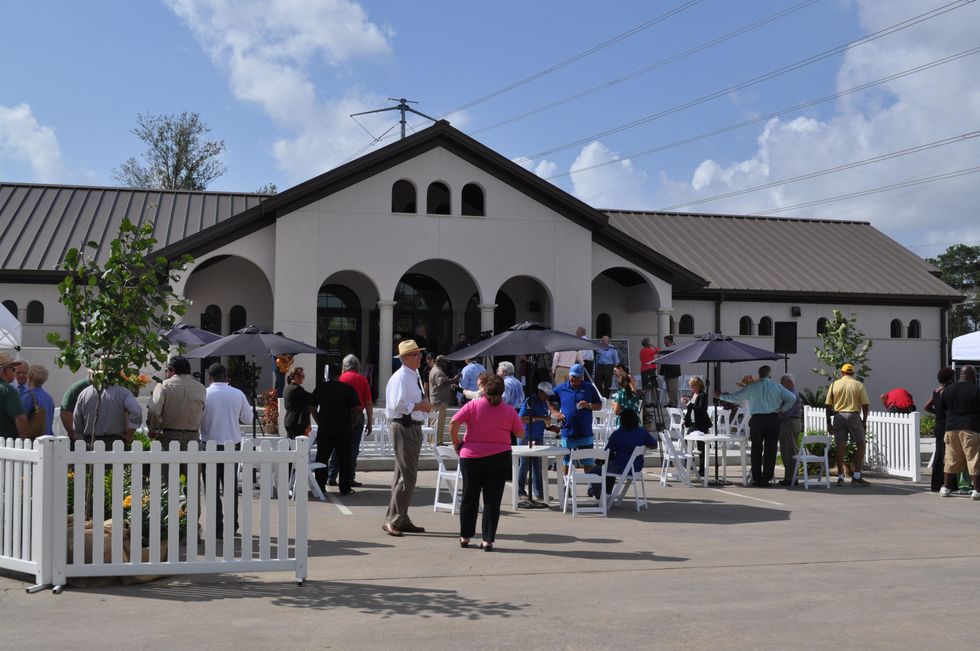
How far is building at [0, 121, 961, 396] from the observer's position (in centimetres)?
2300

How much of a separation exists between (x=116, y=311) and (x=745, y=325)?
24285 millimetres

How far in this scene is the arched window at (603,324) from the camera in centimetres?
2864

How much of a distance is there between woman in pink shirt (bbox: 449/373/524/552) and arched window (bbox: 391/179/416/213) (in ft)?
51.7

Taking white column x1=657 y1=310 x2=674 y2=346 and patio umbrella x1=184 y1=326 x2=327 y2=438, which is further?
white column x1=657 y1=310 x2=674 y2=346

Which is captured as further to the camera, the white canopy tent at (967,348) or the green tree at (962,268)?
the green tree at (962,268)

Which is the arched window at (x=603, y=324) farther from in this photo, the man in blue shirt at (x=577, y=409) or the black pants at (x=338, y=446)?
the black pants at (x=338, y=446)

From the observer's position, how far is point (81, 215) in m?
26.9

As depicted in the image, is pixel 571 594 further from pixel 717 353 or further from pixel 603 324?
pixel 603 324

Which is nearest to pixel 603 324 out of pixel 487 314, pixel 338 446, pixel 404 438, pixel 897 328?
pixel 487 314

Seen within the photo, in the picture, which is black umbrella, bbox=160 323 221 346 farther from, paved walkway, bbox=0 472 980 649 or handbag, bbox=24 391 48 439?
paved walkway, bbox=0 472 980 649

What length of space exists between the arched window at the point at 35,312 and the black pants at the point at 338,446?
1415 centimetres

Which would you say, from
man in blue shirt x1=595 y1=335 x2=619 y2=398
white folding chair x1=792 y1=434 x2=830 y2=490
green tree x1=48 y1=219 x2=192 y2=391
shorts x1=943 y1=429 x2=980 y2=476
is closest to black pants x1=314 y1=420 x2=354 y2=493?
green tree x1=48 y1=219 x2=192 y2=391

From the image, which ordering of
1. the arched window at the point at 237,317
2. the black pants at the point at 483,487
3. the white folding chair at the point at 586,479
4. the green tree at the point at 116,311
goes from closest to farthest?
the green tree at the point at 116,311 < the black pants at the point at 483,487 < the white folding chair at the point at 586,479 < the arched window at the point at 237,317

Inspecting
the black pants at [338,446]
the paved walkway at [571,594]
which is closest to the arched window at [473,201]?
the black pants at [338,446]
